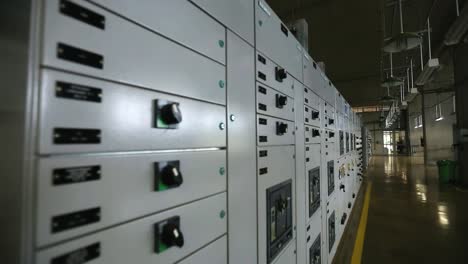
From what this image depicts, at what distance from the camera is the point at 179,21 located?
33.0 inches

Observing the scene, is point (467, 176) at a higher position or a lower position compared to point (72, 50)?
lower

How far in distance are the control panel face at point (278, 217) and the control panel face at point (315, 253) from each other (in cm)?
59

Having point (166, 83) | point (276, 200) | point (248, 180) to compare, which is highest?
point (166, 83)

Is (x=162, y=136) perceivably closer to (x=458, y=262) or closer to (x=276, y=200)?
(x=276, y=200)

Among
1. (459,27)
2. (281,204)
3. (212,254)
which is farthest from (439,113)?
(212,254)

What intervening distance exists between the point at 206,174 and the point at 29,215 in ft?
1.85

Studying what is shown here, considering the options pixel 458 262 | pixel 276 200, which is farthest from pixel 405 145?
pixel 276 200

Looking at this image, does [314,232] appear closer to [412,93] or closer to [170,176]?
[170,176]

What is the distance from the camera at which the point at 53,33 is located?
51 centimetres

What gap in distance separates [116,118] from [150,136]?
0.12 meters

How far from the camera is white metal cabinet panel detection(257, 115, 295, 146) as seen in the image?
1.39 meters

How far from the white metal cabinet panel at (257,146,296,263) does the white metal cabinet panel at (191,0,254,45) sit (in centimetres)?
64

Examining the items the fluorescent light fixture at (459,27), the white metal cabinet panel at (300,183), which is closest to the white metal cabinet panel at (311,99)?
the white metal cabinet panel at (300,183)

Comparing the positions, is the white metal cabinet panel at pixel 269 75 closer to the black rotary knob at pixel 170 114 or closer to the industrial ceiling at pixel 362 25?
the black rotary knob at pixel 170 114
